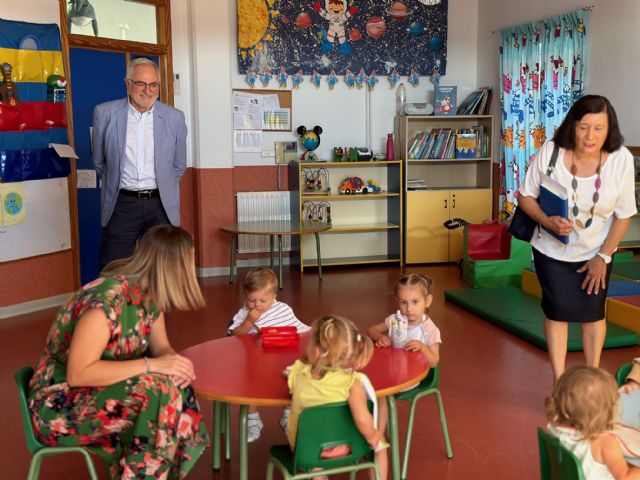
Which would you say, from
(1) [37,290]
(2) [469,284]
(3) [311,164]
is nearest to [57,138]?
(1) [37,290]

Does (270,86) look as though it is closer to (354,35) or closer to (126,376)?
(354,35)

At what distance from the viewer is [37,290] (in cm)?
615

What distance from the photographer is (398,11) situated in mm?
8047

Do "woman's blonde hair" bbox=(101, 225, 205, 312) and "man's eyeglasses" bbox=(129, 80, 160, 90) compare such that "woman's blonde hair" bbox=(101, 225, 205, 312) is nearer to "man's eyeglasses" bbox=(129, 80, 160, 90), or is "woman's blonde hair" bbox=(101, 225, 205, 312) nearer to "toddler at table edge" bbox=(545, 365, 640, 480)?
"toddler at table edge" bbox=(545, 365, 640, 480)

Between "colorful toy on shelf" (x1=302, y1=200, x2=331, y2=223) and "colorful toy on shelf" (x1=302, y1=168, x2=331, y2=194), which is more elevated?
"colorful toy on shelf" (x1=302, y1=168, x2=331, y2=194)

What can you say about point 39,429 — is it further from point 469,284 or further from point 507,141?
point 507,141

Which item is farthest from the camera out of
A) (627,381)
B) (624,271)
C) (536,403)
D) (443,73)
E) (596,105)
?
(443,73)

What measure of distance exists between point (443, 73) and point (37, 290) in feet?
15.6

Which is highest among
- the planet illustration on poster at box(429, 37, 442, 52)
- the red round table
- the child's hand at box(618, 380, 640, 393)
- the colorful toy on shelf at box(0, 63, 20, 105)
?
the planet illustration on poster at box(429, 37, 442, 52)

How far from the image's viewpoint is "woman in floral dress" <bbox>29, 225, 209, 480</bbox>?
89.1 inches

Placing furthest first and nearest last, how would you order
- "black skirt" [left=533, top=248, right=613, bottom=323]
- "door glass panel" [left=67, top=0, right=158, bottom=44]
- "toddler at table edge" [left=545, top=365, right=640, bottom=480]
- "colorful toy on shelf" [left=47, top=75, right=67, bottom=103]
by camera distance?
1. "door glass panel" [left=67, top=0, right=158, bottom=44]
2. "colorful toy on shelf" [left=47, top=75, right=67, bottom=103]
3. "black skirt" [left=533, top=248, right=613, bottom=323]
4. "toddler at table edge" [left=545, top=365, right=640, bottom=480]

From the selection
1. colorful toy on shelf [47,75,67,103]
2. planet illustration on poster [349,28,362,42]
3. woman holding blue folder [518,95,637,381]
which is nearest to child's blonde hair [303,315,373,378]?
woman holding blue folder [518,95,637,381]

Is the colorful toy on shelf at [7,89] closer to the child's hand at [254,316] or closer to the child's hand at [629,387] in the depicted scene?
the child's hand at [254,316]

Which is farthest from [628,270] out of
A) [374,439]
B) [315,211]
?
[374,439]
